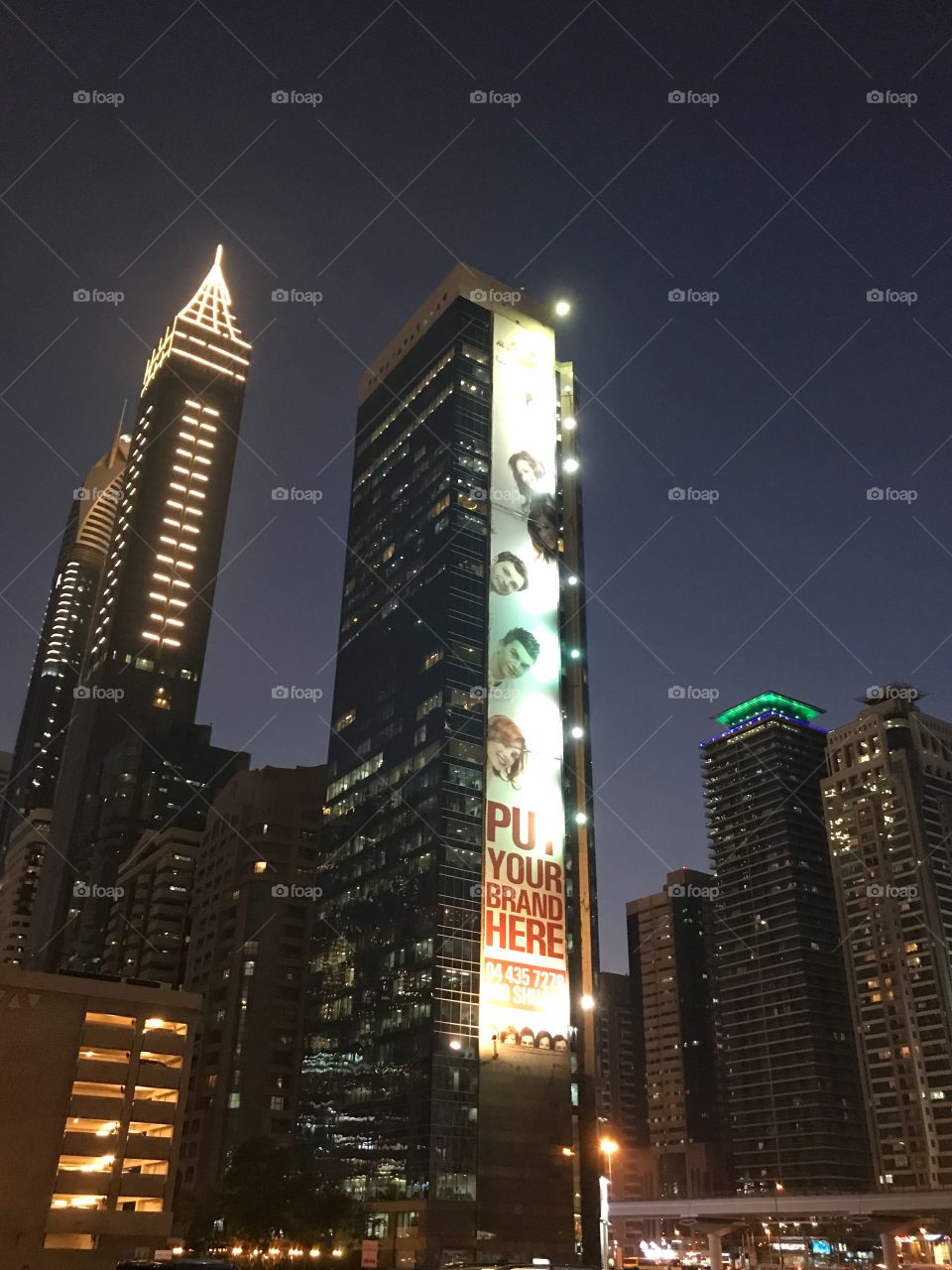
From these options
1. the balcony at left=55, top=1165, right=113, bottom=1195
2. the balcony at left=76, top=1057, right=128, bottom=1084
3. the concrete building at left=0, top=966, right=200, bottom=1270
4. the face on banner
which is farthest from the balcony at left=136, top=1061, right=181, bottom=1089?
the face on banner

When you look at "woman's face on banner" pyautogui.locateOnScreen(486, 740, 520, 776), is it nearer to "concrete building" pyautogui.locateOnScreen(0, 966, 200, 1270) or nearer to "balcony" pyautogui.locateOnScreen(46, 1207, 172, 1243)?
"concrete building" pyautogui.locateOnScreen(0, 966, 200, 1270)

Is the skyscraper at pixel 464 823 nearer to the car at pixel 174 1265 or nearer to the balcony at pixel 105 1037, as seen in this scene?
the balcony at pixel 105 1037

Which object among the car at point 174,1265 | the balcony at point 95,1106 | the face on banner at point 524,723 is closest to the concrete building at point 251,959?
the face on banner at point 524,723

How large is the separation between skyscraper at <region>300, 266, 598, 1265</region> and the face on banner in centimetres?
23

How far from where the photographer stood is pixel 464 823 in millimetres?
107000

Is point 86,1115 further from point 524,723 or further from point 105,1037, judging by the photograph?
point 524,723

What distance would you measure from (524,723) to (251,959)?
2115 inches

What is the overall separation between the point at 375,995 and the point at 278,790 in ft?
175

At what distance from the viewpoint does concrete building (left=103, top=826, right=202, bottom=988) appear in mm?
172750

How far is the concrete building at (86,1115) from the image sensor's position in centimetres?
6662

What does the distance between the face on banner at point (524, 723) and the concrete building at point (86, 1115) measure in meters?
32.2

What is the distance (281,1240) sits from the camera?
79.6 m

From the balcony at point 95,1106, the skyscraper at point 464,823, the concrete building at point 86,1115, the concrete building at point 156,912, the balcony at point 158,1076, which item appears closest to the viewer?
the concrete building at point 86,1115

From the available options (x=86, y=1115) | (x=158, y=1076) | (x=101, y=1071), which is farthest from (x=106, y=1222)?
(x=158, y=1076)
